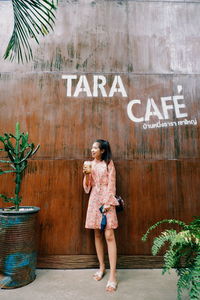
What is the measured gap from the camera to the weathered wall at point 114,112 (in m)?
3.29

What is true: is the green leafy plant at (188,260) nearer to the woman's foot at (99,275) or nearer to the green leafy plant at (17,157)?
the woman's foot at (99,275)

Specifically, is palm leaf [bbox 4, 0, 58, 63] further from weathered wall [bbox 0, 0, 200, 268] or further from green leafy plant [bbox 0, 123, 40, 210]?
green leafy plant [bbox 0, 123, 40, 210]

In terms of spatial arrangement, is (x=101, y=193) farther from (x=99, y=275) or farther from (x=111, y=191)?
(x=99, y=275)

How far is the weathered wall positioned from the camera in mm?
3291

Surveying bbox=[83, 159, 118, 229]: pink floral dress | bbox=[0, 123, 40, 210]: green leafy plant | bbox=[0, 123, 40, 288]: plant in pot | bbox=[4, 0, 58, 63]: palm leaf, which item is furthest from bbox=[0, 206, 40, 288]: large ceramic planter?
bbox=[4, 0, 58, 63]: palm leaf

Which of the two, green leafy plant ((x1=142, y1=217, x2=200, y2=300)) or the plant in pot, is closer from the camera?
green leafy plant ((x1=142, y1=217, x2=200, y2=300))

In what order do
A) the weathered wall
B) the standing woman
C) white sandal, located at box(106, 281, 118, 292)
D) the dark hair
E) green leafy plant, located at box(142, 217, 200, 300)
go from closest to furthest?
1. green leafy plant, located at box(142, 217, 200, 300)
2. white sandal, located at box(106, 281, 118, 292)
3. the standing woman
4. the dark hair
5. the weathered wall

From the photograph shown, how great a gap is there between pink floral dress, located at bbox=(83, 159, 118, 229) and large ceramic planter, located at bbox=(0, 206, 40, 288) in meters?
0.80

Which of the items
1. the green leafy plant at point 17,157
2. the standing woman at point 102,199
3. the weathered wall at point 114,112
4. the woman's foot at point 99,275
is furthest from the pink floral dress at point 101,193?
the green leafy plant at point 17,157

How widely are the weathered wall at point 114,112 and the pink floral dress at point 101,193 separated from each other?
445 mm

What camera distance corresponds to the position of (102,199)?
282 cm

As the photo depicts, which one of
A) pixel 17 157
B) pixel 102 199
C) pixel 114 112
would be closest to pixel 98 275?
pixel 102 199

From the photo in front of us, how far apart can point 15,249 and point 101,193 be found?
127 cm

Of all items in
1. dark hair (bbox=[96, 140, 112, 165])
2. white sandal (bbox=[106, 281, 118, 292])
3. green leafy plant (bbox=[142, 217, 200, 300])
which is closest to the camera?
green leafy plant (bbox=[142, 217, 200, 300])
